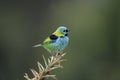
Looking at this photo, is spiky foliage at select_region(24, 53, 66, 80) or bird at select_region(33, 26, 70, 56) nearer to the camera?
spiky foliage at select_region(24, 53, 66, 80)

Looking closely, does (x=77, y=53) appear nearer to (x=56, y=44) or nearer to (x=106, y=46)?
(x=106, y=46)

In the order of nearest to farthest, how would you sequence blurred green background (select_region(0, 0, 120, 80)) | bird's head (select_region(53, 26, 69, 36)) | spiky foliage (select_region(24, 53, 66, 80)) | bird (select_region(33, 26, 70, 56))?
spiky foliage (select_region(24, 53, 66, 80)), bird (select_region(33, 26, 70, 56)), bird's head (select_region(53, 26, 69, 36)), blurred green background (select_region(0, 0, 120, 80))

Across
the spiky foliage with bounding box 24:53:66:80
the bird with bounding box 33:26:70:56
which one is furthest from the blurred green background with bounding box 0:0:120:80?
the spiky foliage with bounding box 24:53:66:80

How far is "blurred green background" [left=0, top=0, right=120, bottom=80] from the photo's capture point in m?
17.4

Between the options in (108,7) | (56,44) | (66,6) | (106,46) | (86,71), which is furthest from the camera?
(66,6)

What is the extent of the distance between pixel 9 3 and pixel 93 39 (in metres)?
2.92

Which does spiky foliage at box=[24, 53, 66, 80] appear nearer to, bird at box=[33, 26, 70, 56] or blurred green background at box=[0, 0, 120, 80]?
bird at box=[33, 26, 70, 56]

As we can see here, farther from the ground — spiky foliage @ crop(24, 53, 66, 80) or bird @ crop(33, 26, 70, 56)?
spiky foliage @ crop(24, 53, 66, 80)

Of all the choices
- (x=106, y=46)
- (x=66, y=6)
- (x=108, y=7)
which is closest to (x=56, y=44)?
(x=106, y=46)

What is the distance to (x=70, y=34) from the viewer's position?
19.0m

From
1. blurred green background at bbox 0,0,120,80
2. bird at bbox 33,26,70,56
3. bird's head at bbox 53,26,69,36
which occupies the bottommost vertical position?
blurred green background at bbox 0,0,120,80

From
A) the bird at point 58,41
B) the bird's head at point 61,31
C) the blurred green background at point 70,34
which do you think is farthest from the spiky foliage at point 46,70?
the blurred green background at point 70,34

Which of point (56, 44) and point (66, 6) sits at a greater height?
point (56, 44)

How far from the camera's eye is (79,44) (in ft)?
63.5
